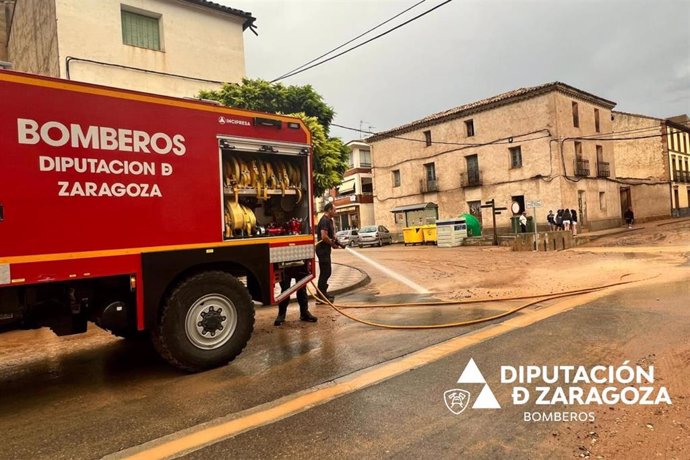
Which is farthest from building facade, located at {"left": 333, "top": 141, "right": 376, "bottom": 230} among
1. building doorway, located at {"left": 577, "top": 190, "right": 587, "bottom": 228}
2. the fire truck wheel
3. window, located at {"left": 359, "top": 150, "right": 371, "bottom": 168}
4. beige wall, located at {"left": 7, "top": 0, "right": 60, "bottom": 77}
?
the fire truck wheel

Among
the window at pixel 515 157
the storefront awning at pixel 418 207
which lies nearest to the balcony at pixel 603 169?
the window at pixel 515 157

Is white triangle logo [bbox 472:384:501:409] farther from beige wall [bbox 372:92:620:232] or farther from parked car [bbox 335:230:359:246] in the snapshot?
parked car [bbox 335:230:359:246]

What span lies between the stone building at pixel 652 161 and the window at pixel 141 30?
3856 cm

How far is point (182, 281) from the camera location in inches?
184

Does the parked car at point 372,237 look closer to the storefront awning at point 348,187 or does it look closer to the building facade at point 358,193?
the building facade at point 358,193

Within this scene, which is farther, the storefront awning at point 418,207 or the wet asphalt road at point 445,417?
the storefront awning at point 418,207

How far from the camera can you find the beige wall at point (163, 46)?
1262cm

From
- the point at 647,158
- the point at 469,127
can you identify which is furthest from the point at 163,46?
the point at 647,158

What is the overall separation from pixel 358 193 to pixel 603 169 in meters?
20.9

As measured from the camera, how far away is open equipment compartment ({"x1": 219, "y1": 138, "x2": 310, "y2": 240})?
16.8 feet

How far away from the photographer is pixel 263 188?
219 inches

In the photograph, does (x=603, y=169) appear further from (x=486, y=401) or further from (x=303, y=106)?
(x=486, y=401)

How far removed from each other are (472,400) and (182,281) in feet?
9.99

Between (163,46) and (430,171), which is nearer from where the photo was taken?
(163,46)
